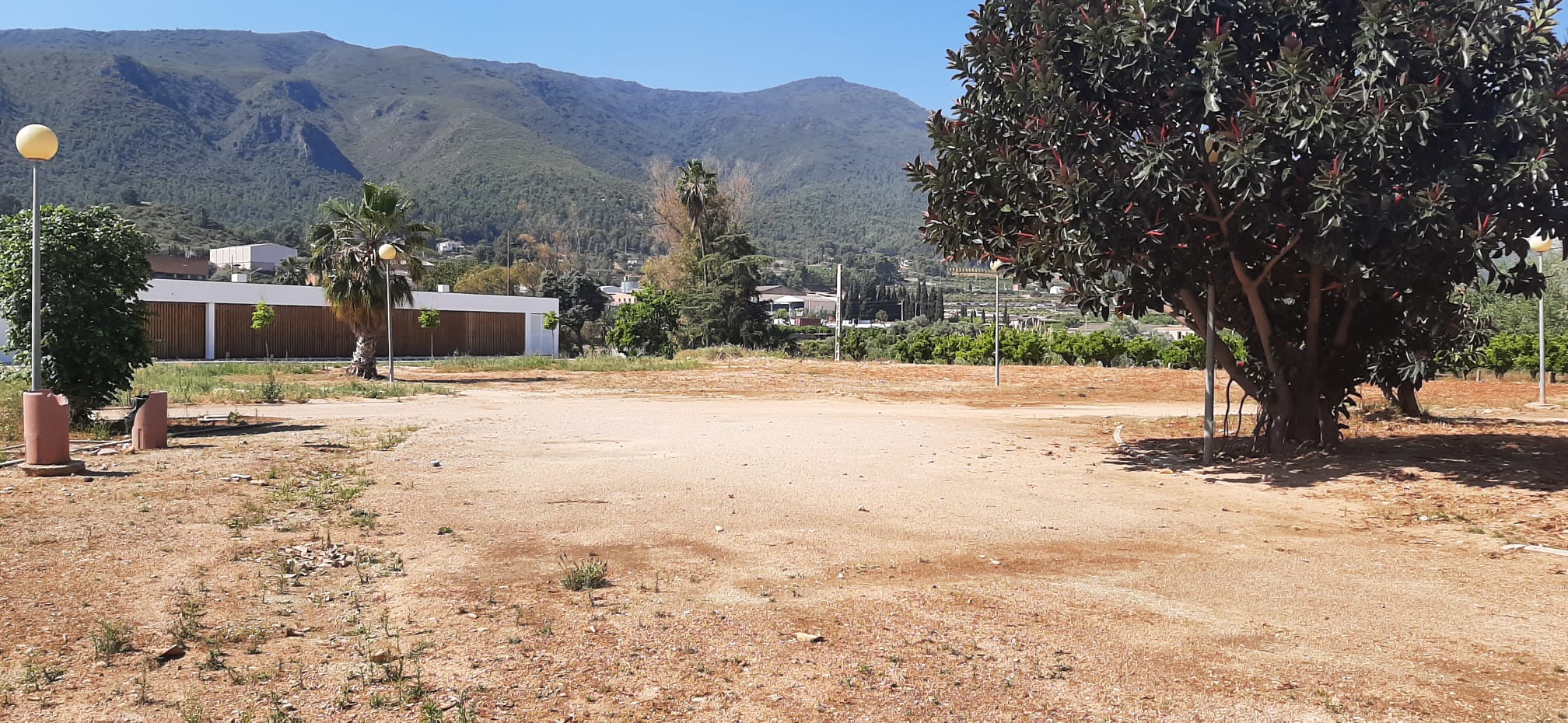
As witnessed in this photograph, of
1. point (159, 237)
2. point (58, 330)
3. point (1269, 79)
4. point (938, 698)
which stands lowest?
point (938, 698)

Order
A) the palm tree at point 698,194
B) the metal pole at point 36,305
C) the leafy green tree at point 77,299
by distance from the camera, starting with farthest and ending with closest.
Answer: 1. the palm tree at point 698,194
2. the leafy green tree at point 77,299
3. the metal pole at point 36,305

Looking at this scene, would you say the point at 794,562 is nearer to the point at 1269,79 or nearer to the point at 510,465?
the point at 510,465

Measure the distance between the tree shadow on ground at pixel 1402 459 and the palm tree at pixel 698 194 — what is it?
5334cm

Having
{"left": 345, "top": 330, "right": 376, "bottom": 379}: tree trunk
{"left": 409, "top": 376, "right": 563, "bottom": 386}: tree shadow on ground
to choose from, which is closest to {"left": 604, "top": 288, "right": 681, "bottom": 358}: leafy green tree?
{"left": 409, "top": 376, "right": 563, "bottom": 386}: tree shadow on ground

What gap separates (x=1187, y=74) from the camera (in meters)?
10.6

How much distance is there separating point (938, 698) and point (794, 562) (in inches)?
99.4

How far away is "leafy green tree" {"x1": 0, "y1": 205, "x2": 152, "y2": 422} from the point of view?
13109 millimetres

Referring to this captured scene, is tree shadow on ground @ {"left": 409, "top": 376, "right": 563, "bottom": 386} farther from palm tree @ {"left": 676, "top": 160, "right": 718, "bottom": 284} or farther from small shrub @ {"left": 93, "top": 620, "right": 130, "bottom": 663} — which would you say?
palm tree @ {"left": 676, "top": 160, "right": 718, "bottom": 284}

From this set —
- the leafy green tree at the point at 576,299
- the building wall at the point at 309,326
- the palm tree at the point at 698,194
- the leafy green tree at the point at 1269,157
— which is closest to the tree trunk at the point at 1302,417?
the leafy green tree at the point at 1269,157

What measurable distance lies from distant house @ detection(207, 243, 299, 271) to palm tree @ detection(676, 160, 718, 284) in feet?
149

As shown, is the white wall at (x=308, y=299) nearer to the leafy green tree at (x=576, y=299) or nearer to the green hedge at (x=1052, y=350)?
the leafy green tree at (x=576, y=299)

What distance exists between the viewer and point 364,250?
31297 mm

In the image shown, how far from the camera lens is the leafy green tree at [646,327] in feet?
159

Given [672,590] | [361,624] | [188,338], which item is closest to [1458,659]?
[672,590]
